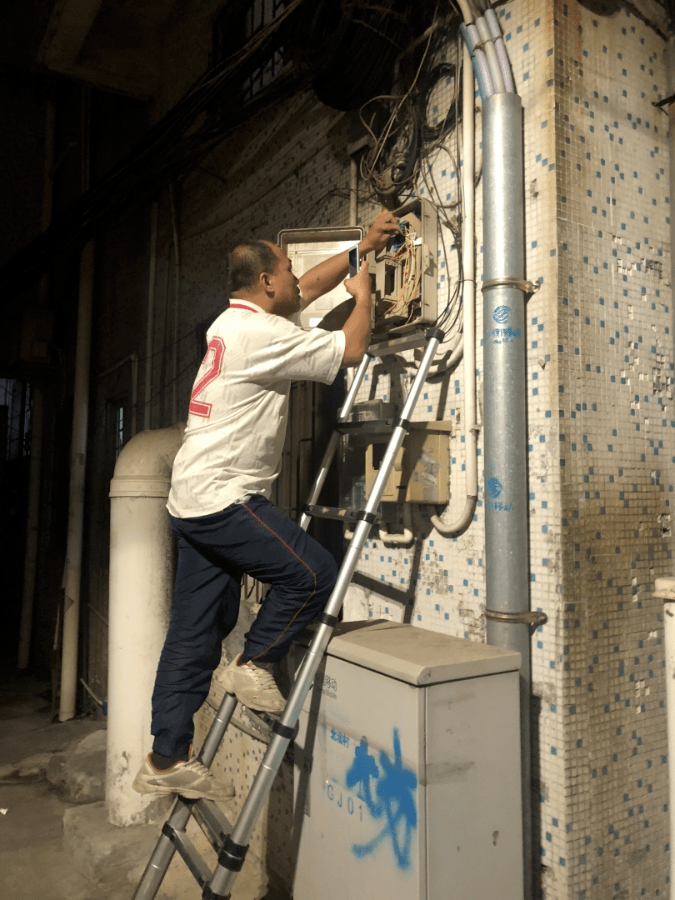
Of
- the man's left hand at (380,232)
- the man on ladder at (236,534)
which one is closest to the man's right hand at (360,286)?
the man on ladder at (236,534)

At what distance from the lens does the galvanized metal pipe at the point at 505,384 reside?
6.15ft

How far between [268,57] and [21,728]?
4.92 metres

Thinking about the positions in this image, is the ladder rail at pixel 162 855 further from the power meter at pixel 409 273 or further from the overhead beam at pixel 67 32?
the overhead beam at pixel 67 32

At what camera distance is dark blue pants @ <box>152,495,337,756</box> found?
1.87m

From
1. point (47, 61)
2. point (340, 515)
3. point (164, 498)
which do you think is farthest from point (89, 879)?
point (47, 61)

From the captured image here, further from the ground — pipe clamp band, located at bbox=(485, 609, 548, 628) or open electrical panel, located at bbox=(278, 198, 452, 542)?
open electrical panel, located at bbox=(278, 198, 452, 542)

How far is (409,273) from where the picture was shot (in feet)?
7.64

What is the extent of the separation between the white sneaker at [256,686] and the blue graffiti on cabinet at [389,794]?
28cm

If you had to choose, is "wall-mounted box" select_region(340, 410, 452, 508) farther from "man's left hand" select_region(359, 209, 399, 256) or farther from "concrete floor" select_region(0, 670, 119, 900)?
"concrete floor" select_region(0, 670, 119, 900)

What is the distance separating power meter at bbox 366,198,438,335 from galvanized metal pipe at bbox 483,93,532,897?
30 cm

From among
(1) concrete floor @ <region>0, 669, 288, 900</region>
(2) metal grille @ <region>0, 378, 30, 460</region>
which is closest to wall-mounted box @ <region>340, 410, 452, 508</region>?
(1) concrete floor @ <region>0, 669, 288, 900</region>

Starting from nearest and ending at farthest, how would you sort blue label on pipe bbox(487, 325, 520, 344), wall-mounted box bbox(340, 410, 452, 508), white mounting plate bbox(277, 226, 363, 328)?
blue label on pipe bbox(487, 325, 520, 344) < wall-mounted box bbox(340, 410, 452, 508) < white mounting plate bbox(277, 226, 363, 328)

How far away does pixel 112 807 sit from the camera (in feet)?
10.0

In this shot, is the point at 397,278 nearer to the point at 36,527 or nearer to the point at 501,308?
the point at 501,308
